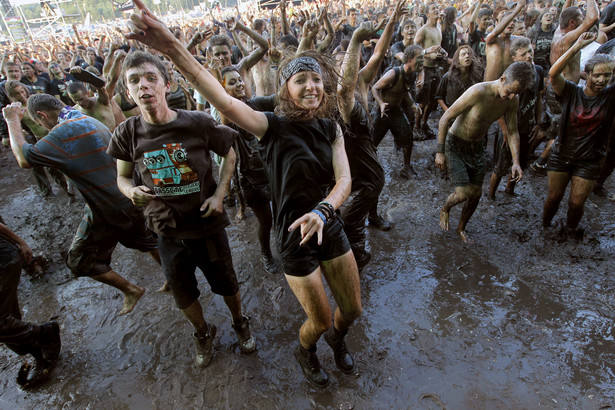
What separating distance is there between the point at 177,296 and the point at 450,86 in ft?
16.5

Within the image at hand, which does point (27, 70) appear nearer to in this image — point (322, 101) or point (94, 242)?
point (94, 242)

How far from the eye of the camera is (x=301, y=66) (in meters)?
1.91

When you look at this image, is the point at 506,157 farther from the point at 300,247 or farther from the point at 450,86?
the point at 300,247

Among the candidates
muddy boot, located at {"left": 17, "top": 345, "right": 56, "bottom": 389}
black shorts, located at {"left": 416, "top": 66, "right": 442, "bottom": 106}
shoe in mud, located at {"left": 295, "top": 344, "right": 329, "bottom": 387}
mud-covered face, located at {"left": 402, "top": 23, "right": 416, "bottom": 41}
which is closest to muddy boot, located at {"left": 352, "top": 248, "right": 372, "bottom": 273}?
shoe in mud, located at {"left": 295, "top": 344, "right": 329, "bottom": 387}

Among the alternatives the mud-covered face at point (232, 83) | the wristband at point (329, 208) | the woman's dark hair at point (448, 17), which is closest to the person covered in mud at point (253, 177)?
the mud-covered face at point (232, 83)

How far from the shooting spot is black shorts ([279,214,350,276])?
1.96 metres

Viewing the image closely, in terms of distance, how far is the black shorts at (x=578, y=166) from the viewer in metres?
3.36

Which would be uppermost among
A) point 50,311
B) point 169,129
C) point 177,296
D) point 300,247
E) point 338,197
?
point 169,129

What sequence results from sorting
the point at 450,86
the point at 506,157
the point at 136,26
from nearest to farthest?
1. the point at 136,26
2. the point at 506,157
3. the point at 450,86

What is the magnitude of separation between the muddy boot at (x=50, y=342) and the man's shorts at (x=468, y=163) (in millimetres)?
4241

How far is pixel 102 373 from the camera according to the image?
2814 millimetres

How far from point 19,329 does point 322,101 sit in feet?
9.78

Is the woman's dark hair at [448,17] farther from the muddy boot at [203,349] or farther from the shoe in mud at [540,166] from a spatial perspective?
the muddy boot at [203,349]

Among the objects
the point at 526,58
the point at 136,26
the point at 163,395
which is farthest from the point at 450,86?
the point at 163,395
